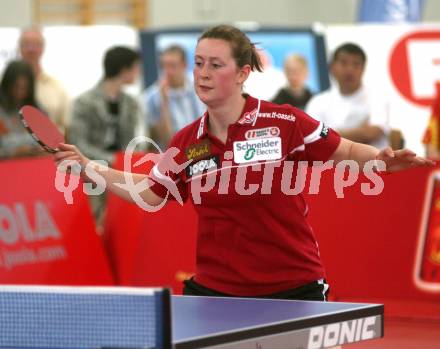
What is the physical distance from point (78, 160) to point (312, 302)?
117cm

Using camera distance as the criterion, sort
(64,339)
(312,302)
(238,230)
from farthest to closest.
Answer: (238,230)
(312,302)
(64,339)

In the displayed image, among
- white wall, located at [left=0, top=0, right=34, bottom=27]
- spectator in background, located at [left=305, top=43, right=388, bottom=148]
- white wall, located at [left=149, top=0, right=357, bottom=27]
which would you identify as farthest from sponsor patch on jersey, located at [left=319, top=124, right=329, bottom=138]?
white wall, located at [left=149, top=0, right=357, bottom=27]

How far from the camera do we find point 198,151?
14.9ft

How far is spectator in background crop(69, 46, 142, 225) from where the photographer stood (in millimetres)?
8945

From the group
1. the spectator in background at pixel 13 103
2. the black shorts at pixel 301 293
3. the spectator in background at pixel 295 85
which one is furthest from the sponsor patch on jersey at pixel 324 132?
the spectator in background at pixel 295 85

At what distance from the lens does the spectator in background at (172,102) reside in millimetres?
9977

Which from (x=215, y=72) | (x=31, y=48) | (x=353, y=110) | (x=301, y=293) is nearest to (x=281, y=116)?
(x=215, y=72)

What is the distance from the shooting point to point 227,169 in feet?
14.7

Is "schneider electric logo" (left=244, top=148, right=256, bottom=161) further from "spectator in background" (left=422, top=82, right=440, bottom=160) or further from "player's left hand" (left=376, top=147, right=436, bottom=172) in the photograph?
"spectator in background" (left=422, top=82, right=440, bottom=160)

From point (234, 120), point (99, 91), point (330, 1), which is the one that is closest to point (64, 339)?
point (234, 120)

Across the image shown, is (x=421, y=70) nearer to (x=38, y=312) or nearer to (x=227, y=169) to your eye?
(x=227, y=169)

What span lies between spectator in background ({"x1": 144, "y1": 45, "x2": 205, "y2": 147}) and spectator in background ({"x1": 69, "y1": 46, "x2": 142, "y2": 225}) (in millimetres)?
654

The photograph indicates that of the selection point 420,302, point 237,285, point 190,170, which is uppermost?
point 190,170

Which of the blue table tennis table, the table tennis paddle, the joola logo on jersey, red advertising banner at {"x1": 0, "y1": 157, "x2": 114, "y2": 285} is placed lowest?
red advertising banner at {"x1": 0, "y1": 157, "x2": 114, "y2": 285}
